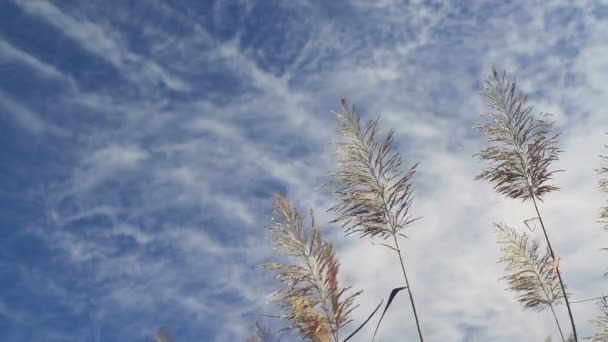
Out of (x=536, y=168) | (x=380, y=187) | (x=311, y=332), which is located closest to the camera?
(x=311, y=332)

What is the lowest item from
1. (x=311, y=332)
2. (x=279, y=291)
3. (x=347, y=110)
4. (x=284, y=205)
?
(x=311, y=332)

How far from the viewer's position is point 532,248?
9.88m

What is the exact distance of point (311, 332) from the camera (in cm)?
534

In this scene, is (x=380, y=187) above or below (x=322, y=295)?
above

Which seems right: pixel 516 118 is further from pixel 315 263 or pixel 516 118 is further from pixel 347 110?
pixel 315 263

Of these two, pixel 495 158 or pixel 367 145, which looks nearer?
pixel 367 145

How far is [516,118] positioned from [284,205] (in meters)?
4.14

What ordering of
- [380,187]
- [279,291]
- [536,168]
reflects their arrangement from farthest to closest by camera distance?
1. [536,168]
2. [380,187]
3. [279,291]

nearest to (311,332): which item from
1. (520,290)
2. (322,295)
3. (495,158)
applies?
(322,295)

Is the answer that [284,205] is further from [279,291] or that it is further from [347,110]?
→ [347,110]

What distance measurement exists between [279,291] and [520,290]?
5.93m

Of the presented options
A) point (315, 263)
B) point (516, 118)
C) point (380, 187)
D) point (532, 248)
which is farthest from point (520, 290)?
point (315, 263)

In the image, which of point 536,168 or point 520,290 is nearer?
point 536,168

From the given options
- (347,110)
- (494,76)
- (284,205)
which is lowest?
(284,205)
